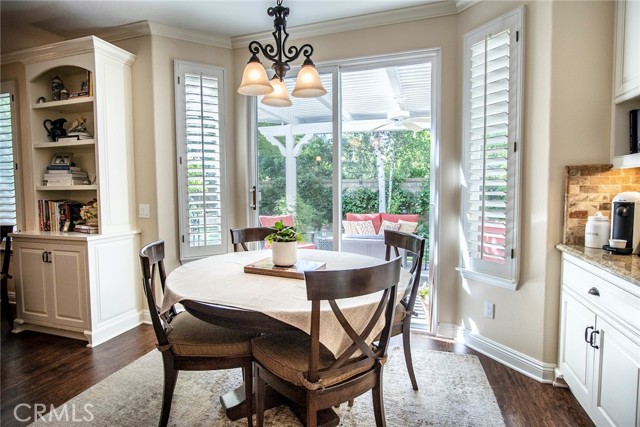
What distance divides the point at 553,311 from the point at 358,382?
5.08 ft

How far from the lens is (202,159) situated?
337 cm

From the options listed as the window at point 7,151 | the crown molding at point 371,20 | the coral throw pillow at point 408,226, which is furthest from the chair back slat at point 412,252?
the window at point 7,151

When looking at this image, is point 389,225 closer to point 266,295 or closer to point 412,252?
point 412,252

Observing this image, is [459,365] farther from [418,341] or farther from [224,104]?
[224,104]

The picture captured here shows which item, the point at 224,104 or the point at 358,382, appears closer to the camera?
the point at 358,382

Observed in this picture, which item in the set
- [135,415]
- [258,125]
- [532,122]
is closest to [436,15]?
[532,122]

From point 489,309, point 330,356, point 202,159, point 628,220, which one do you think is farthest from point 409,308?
point 202,159

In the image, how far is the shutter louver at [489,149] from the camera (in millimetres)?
2439

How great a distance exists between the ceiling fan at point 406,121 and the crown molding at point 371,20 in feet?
2.47

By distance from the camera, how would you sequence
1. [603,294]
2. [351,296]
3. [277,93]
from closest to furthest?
[351,296] < [603,294] < [277,93]

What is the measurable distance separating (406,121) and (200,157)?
197cm

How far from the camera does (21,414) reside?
1942mm

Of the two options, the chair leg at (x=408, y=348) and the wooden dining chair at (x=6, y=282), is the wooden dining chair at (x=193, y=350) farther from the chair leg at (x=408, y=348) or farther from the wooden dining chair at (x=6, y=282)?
the wooden dining chair at (x=6, y=282)

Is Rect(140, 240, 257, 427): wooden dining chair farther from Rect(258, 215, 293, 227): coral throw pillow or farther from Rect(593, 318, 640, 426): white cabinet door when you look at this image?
Rect(258, 215, 293, 227): coral throw pillow
